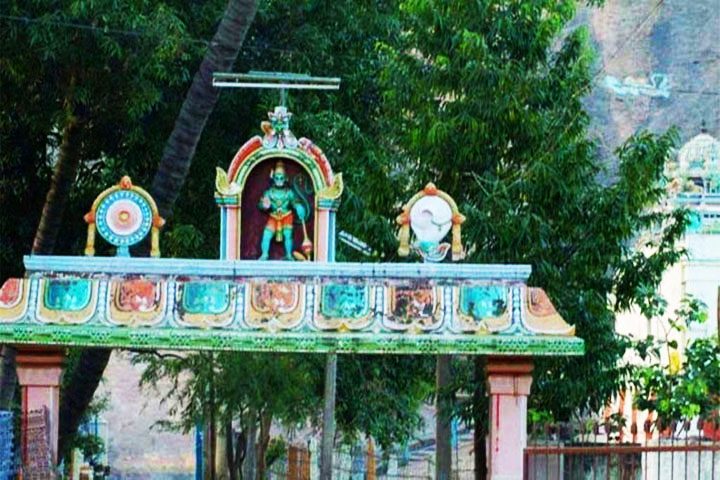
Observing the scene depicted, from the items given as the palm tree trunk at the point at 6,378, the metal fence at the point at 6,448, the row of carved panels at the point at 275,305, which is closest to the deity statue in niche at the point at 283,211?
the row of carved panels at the point at 275,305

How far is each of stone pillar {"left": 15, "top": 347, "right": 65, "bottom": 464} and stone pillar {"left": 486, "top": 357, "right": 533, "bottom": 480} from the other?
11.4 feet

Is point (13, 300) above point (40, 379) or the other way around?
above

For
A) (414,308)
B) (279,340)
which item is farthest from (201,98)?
(414,308)

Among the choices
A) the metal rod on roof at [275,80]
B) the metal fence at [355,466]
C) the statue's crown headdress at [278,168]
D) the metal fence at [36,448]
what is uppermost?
the metal rod on roof at [275,80]

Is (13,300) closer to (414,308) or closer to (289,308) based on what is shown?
(289,308)

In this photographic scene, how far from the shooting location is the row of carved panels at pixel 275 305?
13508 millimetres

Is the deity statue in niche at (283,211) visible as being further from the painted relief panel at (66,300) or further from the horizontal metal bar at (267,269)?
the painted relief panel at (66,300)

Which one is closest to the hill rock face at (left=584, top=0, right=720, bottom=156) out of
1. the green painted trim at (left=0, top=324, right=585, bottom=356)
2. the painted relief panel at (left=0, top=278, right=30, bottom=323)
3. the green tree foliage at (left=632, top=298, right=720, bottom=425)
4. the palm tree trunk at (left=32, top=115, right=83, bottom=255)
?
the palm tree trunk at (left=32, top=115, right=83, bottom=255)

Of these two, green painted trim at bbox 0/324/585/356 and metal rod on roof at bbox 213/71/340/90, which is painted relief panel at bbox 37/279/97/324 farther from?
metal rod on roof at bbox 213/71/340/90

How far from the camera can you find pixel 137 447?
127ft

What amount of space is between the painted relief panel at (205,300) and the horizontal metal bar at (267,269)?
95 millimetres

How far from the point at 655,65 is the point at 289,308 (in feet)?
130

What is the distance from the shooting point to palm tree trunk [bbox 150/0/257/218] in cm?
1677

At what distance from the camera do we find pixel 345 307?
1360 cm
